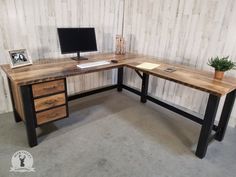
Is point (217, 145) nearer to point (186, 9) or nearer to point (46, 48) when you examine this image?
point (186, 9)

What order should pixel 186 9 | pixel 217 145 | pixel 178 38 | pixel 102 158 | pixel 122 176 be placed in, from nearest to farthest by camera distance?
1. pixel 122 176
2. pixel 102 158
3. pixel 217 145
4. pixel 186 9
5. pixel 178 38

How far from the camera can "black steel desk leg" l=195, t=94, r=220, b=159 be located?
5.67ft

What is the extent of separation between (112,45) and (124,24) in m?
0.44

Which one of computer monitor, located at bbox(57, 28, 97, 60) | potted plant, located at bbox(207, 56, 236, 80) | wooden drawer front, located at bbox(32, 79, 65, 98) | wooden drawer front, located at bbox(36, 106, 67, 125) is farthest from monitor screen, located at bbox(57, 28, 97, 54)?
potted plant, located at bbox(207, 56, 236, 80)

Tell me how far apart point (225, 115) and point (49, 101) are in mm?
1996

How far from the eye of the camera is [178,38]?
8.77 ft

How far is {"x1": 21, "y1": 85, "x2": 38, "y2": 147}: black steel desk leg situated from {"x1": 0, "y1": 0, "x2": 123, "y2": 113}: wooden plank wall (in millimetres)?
882

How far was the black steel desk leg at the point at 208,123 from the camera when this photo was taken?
1728 millimetres

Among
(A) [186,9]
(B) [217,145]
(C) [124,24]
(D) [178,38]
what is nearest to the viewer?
(B) [217,145]

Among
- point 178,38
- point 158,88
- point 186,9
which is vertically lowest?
point 158,88

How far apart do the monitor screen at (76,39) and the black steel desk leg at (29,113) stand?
0.83m

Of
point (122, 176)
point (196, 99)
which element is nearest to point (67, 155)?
point (122, 176)

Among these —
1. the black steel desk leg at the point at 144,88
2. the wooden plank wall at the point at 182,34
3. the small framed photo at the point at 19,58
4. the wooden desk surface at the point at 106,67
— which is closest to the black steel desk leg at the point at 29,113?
the wooden desk surface at the point at 106,67

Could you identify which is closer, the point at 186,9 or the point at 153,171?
the point at 153,171
